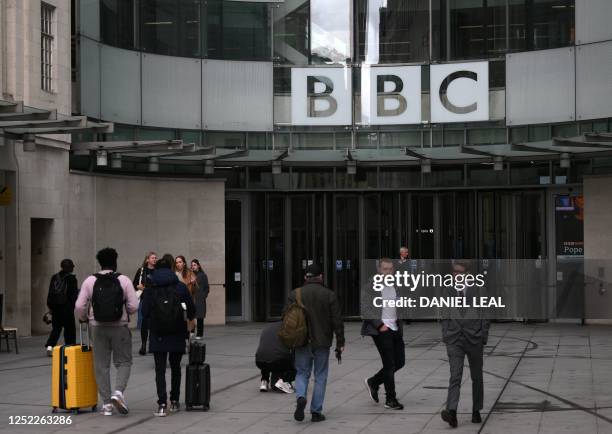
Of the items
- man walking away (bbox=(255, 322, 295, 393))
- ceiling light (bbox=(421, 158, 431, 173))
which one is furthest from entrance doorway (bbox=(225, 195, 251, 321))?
man walking away (bbox=(255, 322, 295, 393))

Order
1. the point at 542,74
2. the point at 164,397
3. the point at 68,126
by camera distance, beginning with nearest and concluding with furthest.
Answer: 1. the point at 164,397
2. the point at 68,126
3. the point at 542,74

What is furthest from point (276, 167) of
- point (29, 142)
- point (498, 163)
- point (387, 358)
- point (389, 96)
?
point (387, 358)

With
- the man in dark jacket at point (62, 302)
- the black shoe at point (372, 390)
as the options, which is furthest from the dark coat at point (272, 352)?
the man in dark jacket at point (62, 302)

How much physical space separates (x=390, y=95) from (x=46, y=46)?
30.7 ft

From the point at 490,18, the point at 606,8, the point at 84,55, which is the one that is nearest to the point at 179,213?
the point at 84,55

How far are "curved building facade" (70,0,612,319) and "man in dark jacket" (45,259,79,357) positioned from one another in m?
8.24

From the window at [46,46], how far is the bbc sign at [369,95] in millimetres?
7132

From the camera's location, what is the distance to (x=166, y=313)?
12.7 metres

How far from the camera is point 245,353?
20.6 metres

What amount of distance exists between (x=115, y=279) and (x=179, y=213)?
15.5 metres

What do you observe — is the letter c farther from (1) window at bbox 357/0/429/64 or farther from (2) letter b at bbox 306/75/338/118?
(2) letter b at bbox 306/75/338/118

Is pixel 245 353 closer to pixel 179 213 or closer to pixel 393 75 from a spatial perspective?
pixel 179 213

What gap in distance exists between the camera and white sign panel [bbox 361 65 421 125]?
2895cm

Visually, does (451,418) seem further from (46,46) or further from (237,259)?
(237,259)
